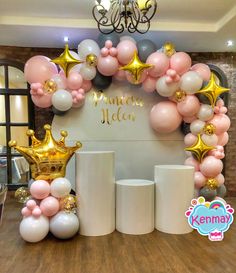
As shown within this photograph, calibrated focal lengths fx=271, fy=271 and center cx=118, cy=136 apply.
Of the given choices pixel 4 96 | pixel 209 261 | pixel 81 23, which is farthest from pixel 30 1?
pixel 209 261

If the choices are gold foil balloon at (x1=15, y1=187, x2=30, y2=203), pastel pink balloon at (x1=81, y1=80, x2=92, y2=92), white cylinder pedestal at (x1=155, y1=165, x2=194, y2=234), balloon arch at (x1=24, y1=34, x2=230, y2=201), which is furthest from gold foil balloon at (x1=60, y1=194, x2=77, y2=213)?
pastel pink balloon at (x1=81, y1=80, x2=92, y2=92)

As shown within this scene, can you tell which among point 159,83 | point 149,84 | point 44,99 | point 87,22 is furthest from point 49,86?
point 159,83

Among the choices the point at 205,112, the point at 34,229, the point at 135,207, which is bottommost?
the point at 34,229

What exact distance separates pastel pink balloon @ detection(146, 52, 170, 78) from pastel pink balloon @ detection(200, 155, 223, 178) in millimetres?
1357

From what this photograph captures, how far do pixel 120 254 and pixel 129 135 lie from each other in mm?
1979

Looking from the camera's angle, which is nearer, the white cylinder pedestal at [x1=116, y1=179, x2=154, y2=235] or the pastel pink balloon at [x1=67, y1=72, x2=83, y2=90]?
the white cylinder pedestal at [x1=116, y1=179, x2=154, y2=235]

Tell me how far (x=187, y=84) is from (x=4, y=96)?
11.4 feet

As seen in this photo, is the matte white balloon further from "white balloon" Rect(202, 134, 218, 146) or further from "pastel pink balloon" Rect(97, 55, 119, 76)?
"white balloon" Rect(202, 134, 218, 146)

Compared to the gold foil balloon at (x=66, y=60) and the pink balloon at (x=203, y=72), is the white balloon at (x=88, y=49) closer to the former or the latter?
the gold foil balloon at (x=66, y=60)

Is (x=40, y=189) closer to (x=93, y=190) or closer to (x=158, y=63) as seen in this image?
(x=93, y=190)

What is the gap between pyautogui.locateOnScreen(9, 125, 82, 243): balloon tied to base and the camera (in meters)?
3.02

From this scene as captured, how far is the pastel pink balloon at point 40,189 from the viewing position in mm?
3039

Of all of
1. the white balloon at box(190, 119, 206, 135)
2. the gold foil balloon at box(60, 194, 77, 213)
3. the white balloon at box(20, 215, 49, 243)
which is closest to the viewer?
the white balloon at box(20, 215, 49, 243)

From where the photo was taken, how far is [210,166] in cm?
368
